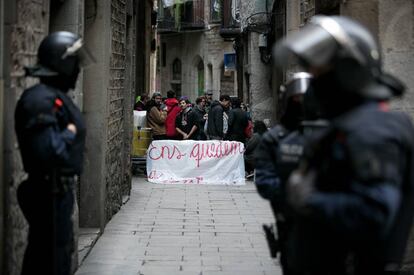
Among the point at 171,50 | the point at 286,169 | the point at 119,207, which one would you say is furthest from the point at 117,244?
the point at 171,50

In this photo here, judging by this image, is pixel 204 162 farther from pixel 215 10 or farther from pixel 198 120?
pixel 215 10

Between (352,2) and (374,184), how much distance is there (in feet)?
13.8

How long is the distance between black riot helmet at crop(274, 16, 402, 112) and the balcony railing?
131 ft

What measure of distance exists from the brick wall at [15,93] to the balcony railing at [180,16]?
122 feet

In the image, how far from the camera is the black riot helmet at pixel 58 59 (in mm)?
5250

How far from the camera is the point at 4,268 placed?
18.8 ft

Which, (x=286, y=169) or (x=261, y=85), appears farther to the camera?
(x=261, y=85)

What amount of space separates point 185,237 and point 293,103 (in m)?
4.37

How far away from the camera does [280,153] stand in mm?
5410

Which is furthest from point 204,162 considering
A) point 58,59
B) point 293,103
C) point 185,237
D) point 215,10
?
point 215,10

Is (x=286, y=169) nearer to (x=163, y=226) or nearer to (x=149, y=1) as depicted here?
(x=163, y=226)

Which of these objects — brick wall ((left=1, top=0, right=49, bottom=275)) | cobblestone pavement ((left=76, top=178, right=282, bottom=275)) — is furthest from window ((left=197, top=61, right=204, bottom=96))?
brick wall ((left=1, top=0, right=49, bottom=275))

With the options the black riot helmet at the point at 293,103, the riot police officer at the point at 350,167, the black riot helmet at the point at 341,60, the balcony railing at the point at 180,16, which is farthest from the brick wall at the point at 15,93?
the balcony railing at the point at 180,16

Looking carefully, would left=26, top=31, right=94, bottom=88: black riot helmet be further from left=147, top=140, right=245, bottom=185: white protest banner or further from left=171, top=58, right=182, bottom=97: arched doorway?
left=171, top=58, right=182, bottom=97: arched doorway
